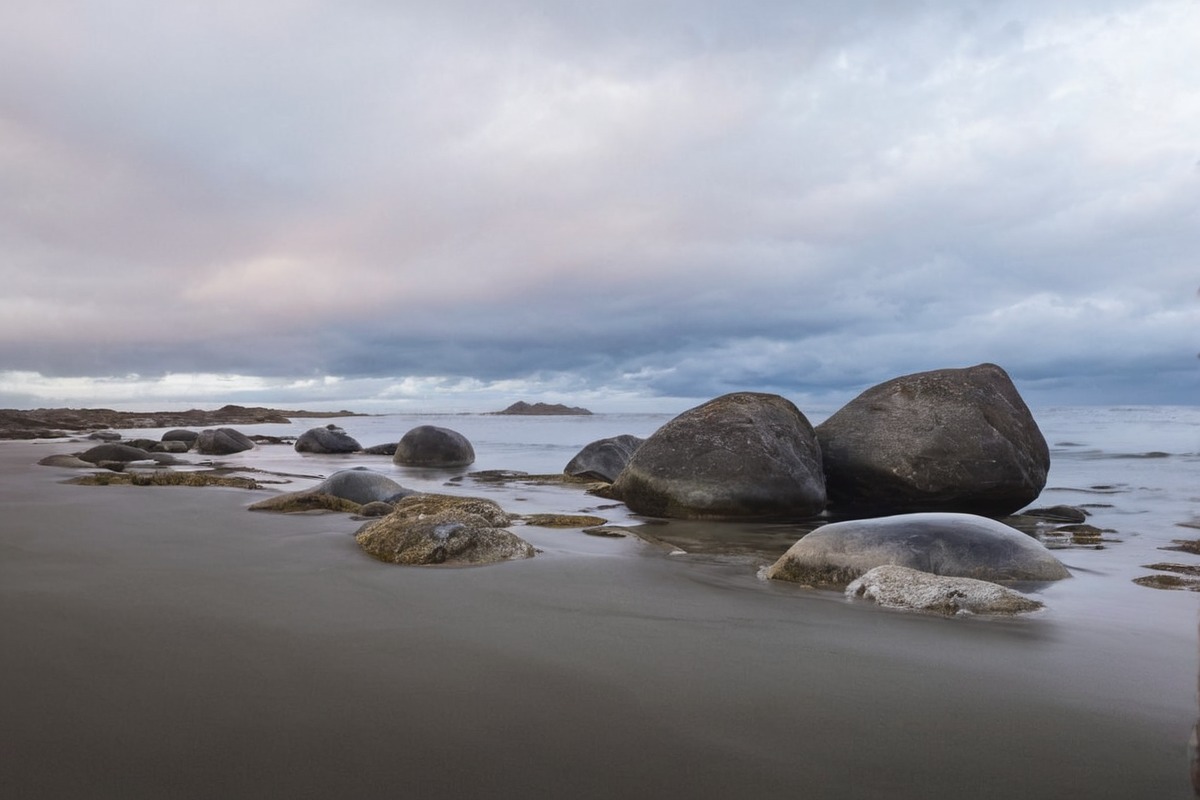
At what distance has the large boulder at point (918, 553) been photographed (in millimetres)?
4414

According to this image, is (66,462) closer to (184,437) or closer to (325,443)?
(325,443)

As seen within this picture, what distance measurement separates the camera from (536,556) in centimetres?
472

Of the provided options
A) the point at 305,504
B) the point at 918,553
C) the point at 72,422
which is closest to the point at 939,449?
the point at 918,553

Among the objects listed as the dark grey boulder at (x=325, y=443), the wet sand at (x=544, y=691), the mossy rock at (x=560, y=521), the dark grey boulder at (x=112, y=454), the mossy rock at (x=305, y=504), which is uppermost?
the dark grey boulder at (x=325, y=443)

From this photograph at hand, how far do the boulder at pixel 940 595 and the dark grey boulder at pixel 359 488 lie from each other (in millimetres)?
4948

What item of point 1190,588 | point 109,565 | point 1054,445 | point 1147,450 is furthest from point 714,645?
point 1054,445

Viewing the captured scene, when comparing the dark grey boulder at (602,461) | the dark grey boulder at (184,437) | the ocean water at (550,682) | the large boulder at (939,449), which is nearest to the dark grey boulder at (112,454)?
the dark grey boulder at (184,437)

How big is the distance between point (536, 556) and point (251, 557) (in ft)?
5.41

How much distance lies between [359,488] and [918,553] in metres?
5.17

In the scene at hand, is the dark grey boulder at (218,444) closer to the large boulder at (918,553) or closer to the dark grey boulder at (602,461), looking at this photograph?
the dark grey boulder at (602,461)

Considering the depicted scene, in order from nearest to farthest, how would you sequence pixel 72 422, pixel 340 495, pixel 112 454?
pixel 340 495 → pixel 112 454 → pixel 72 422

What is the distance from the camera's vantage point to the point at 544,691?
2275 millimetres

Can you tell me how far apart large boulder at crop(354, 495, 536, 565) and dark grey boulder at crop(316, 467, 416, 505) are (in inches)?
95.1

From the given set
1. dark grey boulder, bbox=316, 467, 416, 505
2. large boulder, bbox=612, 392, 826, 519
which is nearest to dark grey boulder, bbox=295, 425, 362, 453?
dark grey boulder, bbox=316, 467, 416, 505
